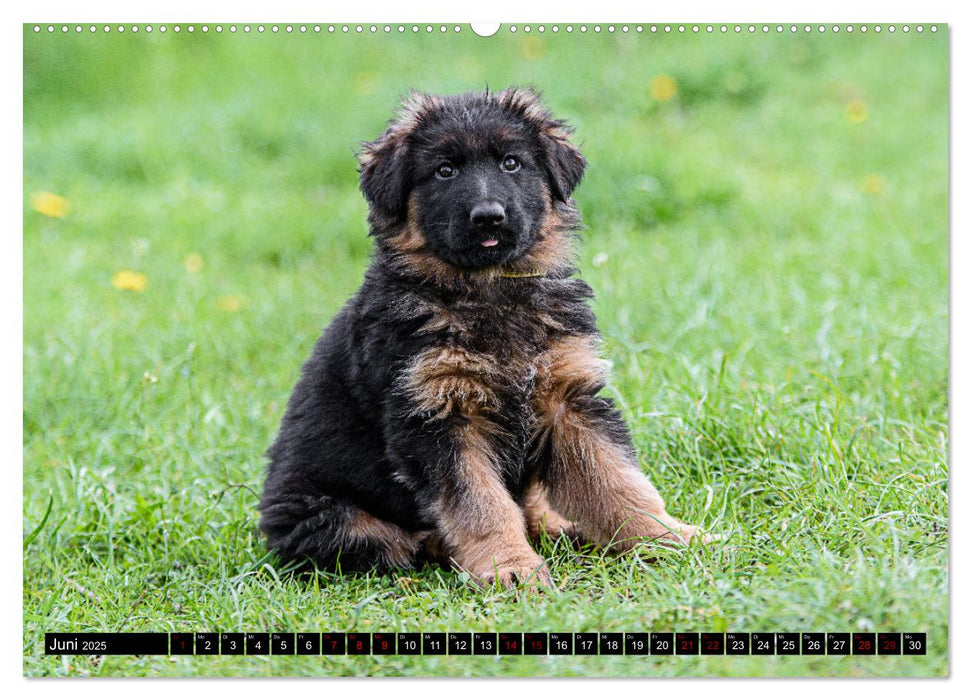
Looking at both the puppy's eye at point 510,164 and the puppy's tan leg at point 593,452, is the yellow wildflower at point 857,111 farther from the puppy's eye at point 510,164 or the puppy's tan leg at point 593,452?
the puppy's tan leg at point 593,452

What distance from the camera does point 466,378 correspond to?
4.19 metres

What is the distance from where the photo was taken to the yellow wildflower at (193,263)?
24.5ft

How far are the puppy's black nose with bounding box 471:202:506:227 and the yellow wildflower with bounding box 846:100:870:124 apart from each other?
423cm

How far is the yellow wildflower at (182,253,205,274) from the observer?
746 centimetres

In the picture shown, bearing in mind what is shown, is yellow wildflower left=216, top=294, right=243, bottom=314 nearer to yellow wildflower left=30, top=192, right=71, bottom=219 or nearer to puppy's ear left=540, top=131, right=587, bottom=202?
yellow wildflower left=30, top=192, right=71, bottom=219

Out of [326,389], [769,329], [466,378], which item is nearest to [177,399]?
[326,389]

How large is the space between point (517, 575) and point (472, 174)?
4.61 ft

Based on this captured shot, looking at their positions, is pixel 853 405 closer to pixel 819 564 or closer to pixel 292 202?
pixel 819 564

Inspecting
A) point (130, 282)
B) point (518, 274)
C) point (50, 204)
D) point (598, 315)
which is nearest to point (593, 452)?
point (518, 274)

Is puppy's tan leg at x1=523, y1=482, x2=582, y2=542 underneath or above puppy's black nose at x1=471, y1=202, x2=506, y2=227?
underneath

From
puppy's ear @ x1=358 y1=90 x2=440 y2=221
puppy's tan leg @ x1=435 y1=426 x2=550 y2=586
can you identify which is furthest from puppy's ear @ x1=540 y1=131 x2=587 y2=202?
puppy's tan leg @ x1=435 y1=426 x2=550 y2=586

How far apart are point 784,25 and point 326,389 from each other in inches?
84.8

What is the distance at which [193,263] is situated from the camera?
749cm

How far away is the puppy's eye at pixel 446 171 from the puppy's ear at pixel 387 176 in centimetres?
13
